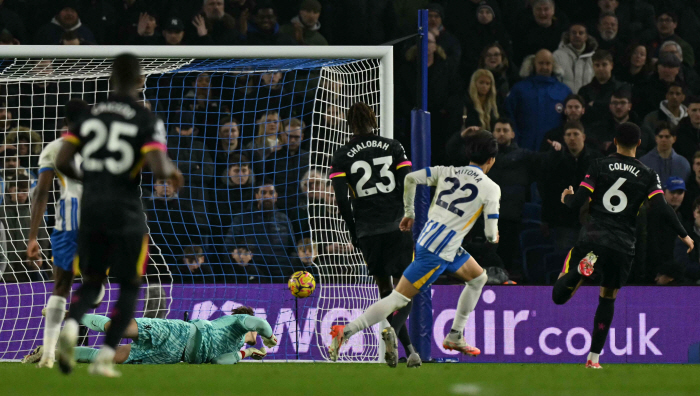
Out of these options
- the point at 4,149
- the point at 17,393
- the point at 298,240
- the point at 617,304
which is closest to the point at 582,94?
the point at 617,304

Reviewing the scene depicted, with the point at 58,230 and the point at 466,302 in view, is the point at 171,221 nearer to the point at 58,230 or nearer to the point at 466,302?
the point at 58,230

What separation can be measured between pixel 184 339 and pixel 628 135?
4.07 metres

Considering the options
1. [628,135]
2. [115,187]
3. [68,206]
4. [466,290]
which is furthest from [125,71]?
[628,135]

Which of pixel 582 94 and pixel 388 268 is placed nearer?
pixel 388 268

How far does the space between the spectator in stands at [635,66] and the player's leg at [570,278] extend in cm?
487

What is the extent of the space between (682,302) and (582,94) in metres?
3.15

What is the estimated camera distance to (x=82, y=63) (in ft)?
31.8

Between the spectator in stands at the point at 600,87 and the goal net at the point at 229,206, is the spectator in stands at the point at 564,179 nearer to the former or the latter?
the spectator in stands at the point at 600,87

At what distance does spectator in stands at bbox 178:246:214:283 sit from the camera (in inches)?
400

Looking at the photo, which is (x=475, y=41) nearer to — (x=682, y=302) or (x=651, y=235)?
(x=651, y=235)

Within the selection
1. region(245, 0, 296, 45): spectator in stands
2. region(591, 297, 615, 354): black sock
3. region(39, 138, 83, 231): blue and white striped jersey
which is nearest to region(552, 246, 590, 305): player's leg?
region(591, 297, 615, 354): black sock

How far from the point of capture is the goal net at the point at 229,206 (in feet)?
29.8

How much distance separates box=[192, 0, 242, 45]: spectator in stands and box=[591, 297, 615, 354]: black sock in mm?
6052

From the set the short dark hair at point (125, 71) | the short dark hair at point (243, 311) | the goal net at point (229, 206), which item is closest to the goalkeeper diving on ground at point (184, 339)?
the short dark hair at point (243, 311)
